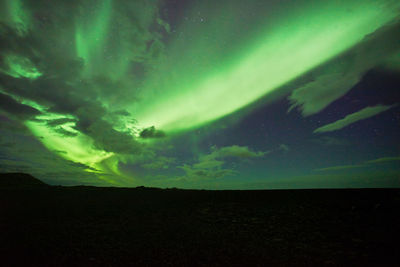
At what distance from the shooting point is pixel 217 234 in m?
8.95

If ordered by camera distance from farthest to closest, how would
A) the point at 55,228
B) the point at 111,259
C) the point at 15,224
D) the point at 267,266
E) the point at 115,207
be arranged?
the point at 115,207 → the point at 15,224 → the point at 55,228 → the point at 111,259 → the point at 267,266

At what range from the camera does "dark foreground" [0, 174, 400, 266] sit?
614 cm

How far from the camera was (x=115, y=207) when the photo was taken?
15.6 meters

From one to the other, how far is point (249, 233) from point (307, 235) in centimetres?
261

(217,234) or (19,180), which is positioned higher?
(19,180)

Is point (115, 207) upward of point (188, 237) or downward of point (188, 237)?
upward

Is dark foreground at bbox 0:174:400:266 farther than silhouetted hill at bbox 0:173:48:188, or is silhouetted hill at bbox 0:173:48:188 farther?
silhouetted hill at bbox 0:173:48:188

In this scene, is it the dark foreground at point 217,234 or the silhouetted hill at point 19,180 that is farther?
the silhouetted hill at point 19,180

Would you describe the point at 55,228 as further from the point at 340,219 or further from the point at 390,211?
the point at 390,211

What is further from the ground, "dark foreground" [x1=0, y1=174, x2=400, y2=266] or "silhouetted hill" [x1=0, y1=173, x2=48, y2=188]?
"silhouetted hill" [x1=0, y1=173, x2=48, y2=188]

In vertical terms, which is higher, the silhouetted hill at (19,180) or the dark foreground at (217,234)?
the silhouetted hill at (19,180)

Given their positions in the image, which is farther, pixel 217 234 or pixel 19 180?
pixel 19 180

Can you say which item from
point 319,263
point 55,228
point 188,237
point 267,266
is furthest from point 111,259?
point 319,263

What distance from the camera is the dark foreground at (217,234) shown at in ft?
20.1
